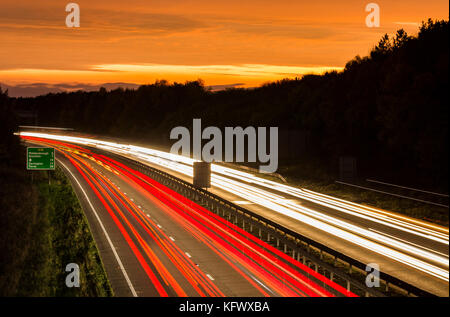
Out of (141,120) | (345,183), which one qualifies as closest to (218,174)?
(345,183)

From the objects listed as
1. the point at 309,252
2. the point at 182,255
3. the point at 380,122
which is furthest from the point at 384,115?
the point at 182,255

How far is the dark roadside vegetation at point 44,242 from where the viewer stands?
24969 mm

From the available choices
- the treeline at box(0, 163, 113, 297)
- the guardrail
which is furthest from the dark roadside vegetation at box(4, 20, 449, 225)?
the treeline at box(0, 163, 113, 297)

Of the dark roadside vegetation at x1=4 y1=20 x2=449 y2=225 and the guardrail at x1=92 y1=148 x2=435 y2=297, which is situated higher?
the dark roadside vegetation at x1=4 y1=20 x2=449 y2=225

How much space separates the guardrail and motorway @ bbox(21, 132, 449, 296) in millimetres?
1281

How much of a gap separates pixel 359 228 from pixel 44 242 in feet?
65.4

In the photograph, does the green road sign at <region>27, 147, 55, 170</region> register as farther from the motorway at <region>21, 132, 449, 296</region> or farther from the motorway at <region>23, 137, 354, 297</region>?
the motorway at <region>21, 132, 449, 296</region>

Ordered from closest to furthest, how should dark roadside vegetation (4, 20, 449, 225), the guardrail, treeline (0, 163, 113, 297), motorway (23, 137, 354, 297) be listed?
the guardrail, motorway (23, 137, 354, 297), treeline (0, 163, 113, 297), dark roadside vegetation (4, 20, 449, 225)

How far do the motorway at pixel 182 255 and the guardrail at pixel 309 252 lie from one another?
2.18 ft

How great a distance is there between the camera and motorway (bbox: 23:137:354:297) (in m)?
22.8

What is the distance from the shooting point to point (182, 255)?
1118 inches

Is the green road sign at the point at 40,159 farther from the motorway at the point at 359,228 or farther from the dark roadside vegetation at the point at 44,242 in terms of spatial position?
the motorway at the point at 359,228

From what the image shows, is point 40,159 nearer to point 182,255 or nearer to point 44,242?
point 44,242
